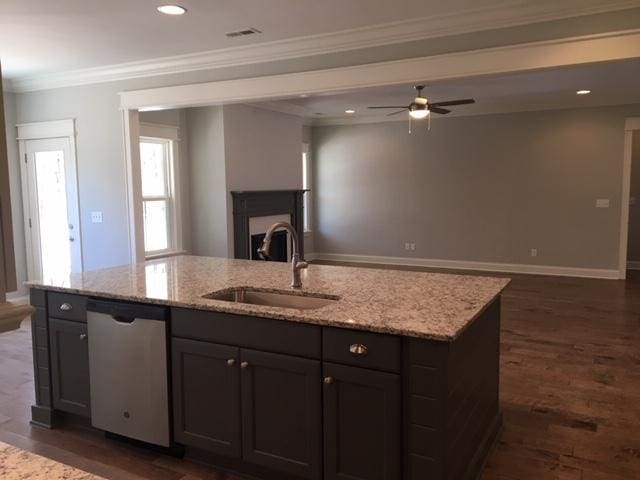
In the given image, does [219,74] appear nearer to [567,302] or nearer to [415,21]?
[415,21]

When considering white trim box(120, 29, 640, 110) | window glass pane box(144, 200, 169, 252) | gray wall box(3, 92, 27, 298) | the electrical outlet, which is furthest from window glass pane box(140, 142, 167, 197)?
gray wall box(3, 92, 27, 298)

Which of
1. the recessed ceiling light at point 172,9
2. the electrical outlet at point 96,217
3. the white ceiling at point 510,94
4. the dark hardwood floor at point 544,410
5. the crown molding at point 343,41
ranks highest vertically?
the white ceiling at point 510,94

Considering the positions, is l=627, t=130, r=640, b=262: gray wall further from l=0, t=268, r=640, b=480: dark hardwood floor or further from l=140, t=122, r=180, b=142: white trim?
l=140, t=122, r=180, b=142: white trim

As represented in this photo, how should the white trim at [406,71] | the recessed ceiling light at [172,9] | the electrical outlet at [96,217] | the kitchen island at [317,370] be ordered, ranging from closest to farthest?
the kitchen island at [317,370] → the white trim at [406,71] → the recessed ceiling light at [172,9] → the electrical outlet at [96,217]

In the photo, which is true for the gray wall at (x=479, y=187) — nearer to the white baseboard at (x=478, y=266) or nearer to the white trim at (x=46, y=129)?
the white baseboard at (x=478, y=266)

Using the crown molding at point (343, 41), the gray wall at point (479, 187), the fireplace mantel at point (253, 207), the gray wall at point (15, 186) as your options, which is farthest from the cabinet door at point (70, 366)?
the gray wall at point (479, 187)

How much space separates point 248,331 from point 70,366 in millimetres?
1318

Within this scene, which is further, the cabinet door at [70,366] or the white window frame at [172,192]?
the white window frame at [172,192]

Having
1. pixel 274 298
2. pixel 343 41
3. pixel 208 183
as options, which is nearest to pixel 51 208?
pixel 208 183

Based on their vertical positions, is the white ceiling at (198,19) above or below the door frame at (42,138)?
above

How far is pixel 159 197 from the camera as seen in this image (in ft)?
21.2

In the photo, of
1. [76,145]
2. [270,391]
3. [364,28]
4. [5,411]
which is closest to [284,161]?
[76,145]

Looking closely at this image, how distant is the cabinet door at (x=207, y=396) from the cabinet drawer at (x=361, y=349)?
523mm

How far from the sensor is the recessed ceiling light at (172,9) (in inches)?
138
